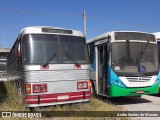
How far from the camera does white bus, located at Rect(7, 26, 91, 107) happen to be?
832cm

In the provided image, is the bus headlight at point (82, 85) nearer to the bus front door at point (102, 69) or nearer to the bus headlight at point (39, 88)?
the bus headlight at point (39, 88)

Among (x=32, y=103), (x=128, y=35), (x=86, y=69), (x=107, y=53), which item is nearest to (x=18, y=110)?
(x=32, y=103)

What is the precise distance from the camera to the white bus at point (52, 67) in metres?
8.32

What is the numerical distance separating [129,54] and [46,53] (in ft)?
11.9

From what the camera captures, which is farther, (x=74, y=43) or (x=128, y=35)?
(x=128, y=35)

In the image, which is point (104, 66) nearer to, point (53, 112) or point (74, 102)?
point (74, 102)

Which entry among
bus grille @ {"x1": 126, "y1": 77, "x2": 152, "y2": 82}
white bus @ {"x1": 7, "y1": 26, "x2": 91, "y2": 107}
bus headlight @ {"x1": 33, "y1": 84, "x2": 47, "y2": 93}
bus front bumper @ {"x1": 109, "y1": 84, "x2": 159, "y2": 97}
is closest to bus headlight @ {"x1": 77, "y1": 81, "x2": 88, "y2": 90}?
white bus @ {"x1": 7, "y1": 26, "x2": 91, "y2": 107}

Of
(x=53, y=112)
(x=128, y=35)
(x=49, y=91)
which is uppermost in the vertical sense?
(x=128, y=35)

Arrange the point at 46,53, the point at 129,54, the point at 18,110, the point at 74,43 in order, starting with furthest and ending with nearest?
the point at 129,54 < the point at 74,43 < the point at 46,53 < the point at 18,110

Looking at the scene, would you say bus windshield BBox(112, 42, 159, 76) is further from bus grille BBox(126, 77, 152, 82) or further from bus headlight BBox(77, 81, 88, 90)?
bus headlight BBox(77, 81, 88, 90)

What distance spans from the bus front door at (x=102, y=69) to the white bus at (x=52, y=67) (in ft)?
5.88

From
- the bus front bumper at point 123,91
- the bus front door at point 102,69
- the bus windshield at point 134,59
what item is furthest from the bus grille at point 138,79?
the bus front door at point 102,69

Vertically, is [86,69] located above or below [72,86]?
above

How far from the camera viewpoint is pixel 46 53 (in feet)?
28.7
